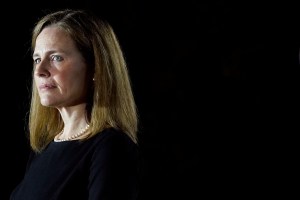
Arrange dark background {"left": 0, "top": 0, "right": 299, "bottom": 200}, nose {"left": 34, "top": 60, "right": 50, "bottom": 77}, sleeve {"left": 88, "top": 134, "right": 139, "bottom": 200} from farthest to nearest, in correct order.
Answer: dark background {"left": 0, "top": 0, "right": 299, "bottom": 200}, nose {"left": 34, "top": 60, "right": 50, "bottom": 77}, sleeve {"left": 88, "top": 134, "right": 139, "bottom": 200}

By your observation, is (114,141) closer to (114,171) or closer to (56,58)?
(114,171)

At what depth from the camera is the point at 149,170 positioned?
2.13m

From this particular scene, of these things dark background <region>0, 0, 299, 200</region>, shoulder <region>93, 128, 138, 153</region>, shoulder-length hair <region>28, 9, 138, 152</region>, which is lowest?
dark background <region>0, 0, 299, 200</region>

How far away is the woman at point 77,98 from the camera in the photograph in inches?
37.7

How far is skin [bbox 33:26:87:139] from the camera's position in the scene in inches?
40.4

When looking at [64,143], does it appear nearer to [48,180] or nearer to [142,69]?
[48,180]

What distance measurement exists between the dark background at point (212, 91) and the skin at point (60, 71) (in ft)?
3.55

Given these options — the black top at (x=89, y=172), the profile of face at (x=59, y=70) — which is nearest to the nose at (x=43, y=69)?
the profile of face at (x=59, y=70)

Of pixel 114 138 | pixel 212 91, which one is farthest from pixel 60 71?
pixel 212 91

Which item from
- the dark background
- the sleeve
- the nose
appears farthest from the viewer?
the dark background

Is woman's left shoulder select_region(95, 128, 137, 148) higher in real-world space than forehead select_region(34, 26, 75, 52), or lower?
lower

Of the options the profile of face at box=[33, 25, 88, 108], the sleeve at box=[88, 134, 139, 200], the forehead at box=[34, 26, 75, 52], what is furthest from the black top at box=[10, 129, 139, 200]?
the forehead at box=[34, 26, 75, 52]

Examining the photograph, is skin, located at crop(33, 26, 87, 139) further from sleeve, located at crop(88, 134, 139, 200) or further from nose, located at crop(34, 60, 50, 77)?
sleeve, located at crop(88, 134, 139, 200)

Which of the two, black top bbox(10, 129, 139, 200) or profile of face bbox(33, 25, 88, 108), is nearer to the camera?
black top bbox(10, 129, 139, 200)
